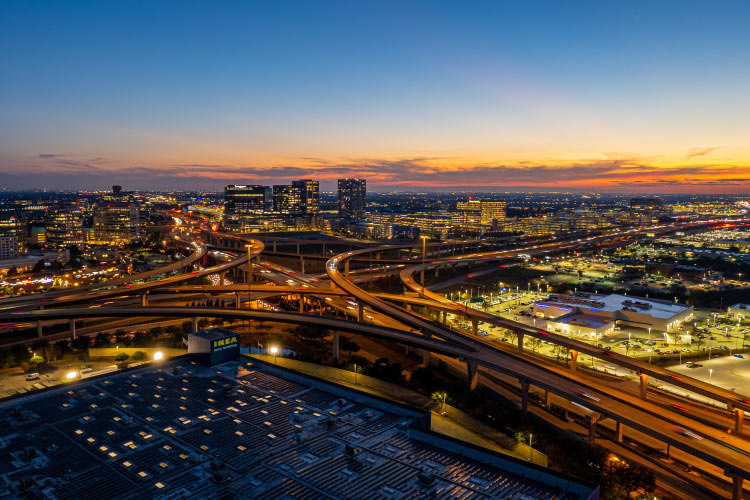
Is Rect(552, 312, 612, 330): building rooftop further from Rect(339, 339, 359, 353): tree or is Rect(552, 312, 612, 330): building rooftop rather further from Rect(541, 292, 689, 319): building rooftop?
Rect(339, 339, 359, 353): tree

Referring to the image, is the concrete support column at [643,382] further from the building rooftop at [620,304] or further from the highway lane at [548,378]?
the building rooftop at [620,304]

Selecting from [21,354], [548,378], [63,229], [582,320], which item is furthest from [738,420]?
[63,229]

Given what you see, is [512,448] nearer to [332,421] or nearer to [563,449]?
[563,449]

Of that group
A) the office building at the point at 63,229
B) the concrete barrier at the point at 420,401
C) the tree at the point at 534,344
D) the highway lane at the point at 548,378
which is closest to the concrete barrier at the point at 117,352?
the highway lane at the point at 548,378

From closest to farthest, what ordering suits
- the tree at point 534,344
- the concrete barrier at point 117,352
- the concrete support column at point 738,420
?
the concrete support column at point 738,420
the concrete barrier at point 117,352
the tree at point 534,344

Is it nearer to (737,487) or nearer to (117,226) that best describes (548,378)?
(737,487)

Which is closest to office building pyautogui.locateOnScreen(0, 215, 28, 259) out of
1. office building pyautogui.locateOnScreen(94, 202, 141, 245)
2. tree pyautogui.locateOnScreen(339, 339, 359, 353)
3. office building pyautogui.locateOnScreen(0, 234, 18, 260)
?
office building pyautogui.locateOnScreen(0, 234, 18, 260)
